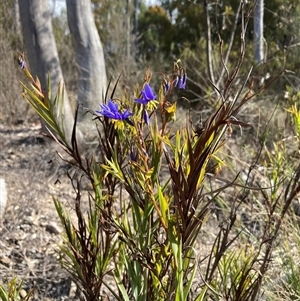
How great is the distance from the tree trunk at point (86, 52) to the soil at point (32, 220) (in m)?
0.81

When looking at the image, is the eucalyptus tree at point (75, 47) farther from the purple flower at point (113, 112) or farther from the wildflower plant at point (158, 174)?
the purple flower at point (113, 112)

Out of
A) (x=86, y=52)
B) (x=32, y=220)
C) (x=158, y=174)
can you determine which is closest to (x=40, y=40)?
(x=86, y=52)

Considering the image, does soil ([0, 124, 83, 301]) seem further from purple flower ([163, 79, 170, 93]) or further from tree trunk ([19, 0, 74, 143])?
purple flower ([163, 79, 170, 93])

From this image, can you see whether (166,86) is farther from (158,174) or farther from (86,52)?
(86,52)

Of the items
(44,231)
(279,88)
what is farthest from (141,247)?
(279,88)

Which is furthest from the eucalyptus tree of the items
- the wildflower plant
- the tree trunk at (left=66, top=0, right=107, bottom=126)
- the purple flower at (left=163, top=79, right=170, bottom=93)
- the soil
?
the purple flower at (left=163, top=79, right=170, bottom=93)

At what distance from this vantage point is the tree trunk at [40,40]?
5.21 m

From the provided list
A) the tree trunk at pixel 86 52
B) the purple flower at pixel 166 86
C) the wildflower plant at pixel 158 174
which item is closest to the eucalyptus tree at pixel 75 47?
the tree trunk at pixel 86 52

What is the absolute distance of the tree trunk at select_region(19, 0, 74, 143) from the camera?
521cm

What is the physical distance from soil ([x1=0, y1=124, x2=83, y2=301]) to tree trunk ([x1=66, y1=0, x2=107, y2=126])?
31.8 inches

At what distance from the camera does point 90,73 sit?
6160 millimetres

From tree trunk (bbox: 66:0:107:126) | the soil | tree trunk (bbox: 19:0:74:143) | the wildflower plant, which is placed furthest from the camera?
tree trunk (bbox: 66:0:107:126)

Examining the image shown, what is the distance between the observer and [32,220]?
3.86m

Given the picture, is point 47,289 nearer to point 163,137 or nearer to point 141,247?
point 141,247
